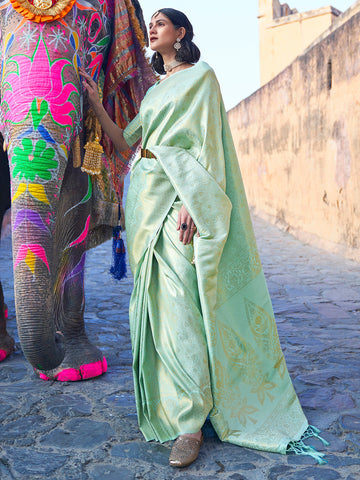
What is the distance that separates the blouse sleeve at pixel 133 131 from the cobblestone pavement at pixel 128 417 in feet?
4.07

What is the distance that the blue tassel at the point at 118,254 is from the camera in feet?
10.7

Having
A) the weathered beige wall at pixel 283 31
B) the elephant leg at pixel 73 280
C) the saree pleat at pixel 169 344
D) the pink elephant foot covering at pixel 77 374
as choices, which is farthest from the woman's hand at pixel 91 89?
the weathered beige wall at pixel 283 31

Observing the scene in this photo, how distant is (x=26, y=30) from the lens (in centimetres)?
263

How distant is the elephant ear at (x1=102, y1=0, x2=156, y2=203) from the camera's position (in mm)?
3059

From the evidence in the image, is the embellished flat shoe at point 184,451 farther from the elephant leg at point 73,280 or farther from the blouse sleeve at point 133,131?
the blouse sleeve at point 133,131

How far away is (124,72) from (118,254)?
100 centimetres

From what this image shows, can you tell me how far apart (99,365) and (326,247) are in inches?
233

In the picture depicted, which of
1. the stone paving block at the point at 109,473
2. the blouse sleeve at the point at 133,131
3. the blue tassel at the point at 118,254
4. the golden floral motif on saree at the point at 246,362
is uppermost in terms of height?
the blouse sleeve at the point at 133,131

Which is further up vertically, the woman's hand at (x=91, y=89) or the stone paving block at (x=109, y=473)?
the woman's hand at (x=91, y=89)

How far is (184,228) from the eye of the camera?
2.32 m

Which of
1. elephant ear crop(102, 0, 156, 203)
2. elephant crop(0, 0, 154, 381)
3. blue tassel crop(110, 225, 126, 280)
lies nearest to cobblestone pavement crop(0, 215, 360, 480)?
elephant crop(0, 0, 154, 381)

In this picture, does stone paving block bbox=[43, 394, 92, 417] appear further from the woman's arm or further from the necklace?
the necklace

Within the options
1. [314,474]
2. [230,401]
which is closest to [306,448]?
[314,474]

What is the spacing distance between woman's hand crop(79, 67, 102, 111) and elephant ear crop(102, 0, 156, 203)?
296mm
